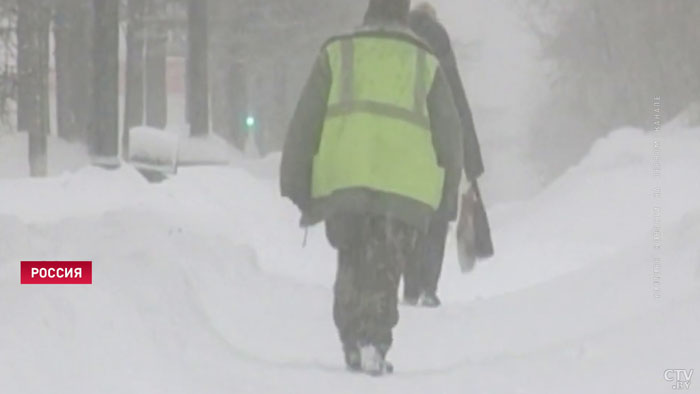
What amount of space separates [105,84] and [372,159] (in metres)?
12.9

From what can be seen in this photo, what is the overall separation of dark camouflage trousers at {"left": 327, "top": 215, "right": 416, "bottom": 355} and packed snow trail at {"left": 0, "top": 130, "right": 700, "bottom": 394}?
190mm

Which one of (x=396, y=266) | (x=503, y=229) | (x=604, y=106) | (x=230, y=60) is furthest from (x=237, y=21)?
(x=396, y=266)

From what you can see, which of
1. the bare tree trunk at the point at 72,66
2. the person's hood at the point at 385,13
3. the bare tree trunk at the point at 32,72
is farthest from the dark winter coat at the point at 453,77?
the bare tree trunk at the point at 72,66

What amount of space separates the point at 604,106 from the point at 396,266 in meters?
41.4

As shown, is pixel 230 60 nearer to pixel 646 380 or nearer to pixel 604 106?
pixel 604 106

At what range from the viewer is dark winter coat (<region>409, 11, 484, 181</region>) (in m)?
10.2

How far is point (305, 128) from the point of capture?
285 inches

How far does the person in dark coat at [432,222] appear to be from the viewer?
1037 centimetres

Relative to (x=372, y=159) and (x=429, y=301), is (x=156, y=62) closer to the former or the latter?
(x=429, y=301)

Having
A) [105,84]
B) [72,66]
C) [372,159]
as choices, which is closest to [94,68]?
[105,84]

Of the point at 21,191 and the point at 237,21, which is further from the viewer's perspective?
the point at 237,21

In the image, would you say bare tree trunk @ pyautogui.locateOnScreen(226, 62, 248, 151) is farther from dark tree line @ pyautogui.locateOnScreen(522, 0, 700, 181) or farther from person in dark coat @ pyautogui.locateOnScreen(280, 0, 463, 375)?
person in dark coat @ pyautogui.locateOnScreen(280, 0, 463, 375)

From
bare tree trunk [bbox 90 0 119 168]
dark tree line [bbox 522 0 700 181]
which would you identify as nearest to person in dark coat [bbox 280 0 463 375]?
bare tree trunk [bbox 90 0 119 168]

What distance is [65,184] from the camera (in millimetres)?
16031
